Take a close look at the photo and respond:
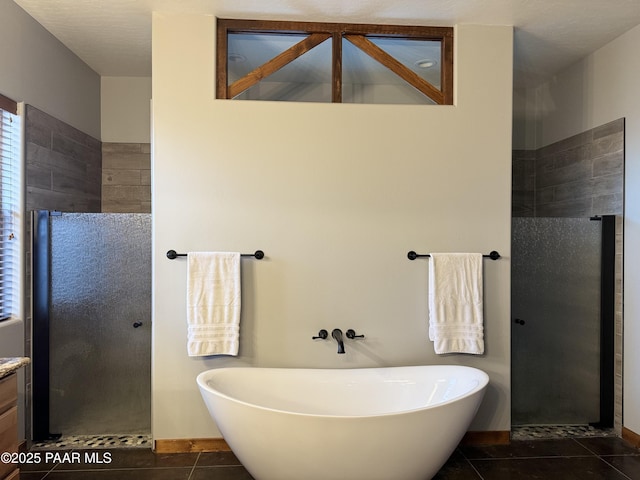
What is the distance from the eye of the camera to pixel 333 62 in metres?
2.73

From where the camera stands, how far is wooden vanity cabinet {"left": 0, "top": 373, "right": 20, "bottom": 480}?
1530 millimetres

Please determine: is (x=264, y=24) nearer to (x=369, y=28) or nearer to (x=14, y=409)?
(x=369, y=28)

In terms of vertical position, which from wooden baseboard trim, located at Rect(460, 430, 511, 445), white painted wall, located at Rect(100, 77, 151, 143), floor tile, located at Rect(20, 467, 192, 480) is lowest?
floor tile, located at Rect(20, 467, 192, 480)

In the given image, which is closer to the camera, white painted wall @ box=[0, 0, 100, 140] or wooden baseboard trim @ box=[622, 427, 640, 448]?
white painted wall @ box=[0, 0, 100, 140]

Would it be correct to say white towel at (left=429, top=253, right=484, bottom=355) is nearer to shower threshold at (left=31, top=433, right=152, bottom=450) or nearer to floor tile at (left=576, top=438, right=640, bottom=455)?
floor tile at (left=576, top=438, right=640, bottom=455)

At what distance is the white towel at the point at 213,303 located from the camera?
256 cm

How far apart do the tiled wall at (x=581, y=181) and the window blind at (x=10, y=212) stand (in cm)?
366

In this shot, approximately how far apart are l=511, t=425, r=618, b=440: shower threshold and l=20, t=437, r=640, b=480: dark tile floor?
11 centimetres

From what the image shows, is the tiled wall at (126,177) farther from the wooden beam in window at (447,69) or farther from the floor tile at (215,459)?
the wooden beam in window at (447,69)

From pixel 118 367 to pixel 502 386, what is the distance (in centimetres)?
241

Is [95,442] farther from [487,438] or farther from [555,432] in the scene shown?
[555,432]

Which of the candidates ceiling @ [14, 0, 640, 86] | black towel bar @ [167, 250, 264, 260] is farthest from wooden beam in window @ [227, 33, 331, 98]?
black towel bar @ [167, 250, 264, 260]

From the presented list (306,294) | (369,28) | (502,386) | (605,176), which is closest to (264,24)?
(369,28)

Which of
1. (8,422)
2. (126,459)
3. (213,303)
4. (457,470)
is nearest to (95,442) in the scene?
(126,459)
